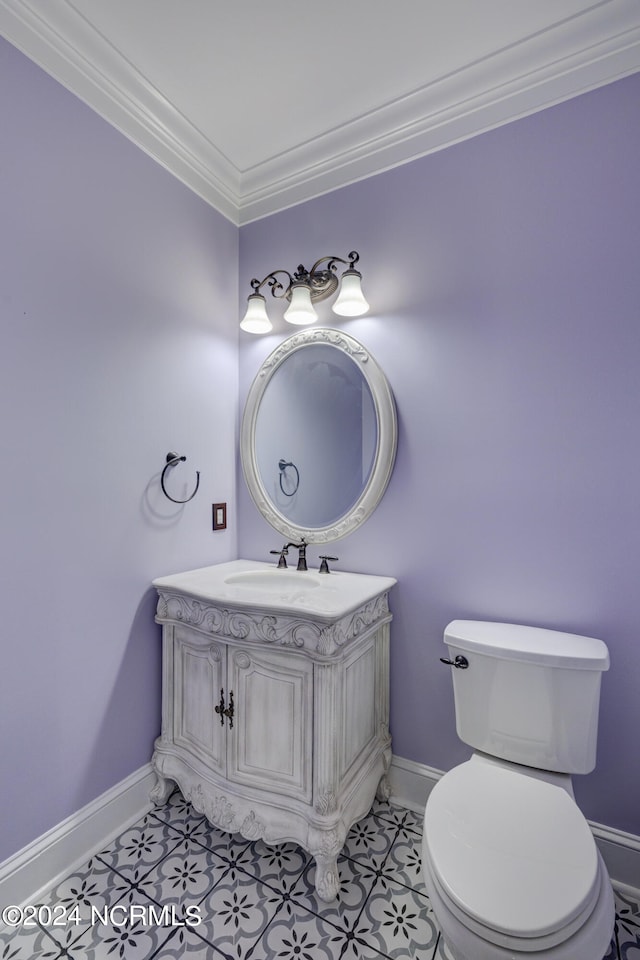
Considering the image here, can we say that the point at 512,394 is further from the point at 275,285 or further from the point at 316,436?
the point at 275,285

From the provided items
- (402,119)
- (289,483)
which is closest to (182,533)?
(289,483)

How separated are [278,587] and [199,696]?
49 centimetres

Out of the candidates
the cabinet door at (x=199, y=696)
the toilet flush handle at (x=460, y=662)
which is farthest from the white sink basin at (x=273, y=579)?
the toilet flush handle at (x=460, y=662)

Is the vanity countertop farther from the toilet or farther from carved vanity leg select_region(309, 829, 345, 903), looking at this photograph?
carved vanity leg select_region(309, 829, 345, 903)

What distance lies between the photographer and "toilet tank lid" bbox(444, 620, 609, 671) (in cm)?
119

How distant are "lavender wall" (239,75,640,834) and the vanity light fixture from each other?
11 cm

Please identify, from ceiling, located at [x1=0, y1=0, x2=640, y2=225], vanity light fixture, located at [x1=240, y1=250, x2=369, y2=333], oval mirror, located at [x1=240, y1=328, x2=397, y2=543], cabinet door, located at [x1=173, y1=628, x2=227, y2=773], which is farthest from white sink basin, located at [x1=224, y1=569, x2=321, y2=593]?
ceiling, located at [x1=0, y1=0, x2=640, y2=225]

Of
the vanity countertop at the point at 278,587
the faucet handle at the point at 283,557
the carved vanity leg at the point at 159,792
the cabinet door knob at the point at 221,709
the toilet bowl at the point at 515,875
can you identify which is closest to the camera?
the toilet bowl at the point at 515,875

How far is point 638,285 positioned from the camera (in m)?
1.31

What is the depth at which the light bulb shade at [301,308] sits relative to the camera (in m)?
1.73

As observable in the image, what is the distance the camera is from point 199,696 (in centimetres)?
155

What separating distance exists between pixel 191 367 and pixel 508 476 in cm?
134

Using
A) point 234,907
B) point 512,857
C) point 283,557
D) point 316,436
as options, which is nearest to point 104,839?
point 234,907

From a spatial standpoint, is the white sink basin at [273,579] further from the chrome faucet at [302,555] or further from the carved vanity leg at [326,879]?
the carved vanity leg at [326,879]
